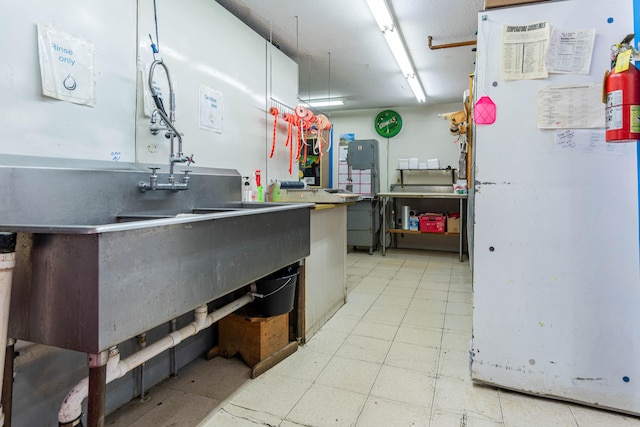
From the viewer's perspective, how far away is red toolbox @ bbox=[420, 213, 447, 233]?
5.69 meters

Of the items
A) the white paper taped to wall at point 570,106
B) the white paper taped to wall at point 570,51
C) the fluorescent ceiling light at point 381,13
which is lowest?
the white paper taped to wall at point 570,106

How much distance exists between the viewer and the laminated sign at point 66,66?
1.48 m

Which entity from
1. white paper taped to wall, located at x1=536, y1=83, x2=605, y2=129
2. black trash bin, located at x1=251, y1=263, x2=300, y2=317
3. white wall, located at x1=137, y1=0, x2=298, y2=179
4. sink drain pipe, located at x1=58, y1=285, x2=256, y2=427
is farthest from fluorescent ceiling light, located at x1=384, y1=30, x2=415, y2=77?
sink drain pipe, located at x1=58, y1=285, x2=256, y2=427

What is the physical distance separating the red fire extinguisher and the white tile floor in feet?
4.48

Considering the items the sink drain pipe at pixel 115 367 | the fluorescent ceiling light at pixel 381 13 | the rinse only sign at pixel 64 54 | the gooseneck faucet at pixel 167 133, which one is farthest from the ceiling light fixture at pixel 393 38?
the sink drain pipe at pixel 115 367

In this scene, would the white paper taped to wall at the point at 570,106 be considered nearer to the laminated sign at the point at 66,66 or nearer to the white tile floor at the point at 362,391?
the white tile floor at the point at 362,391

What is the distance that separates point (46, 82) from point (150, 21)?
0.78 metres

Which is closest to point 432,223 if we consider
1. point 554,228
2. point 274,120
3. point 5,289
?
point 274,120

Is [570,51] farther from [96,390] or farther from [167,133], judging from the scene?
[96,390]

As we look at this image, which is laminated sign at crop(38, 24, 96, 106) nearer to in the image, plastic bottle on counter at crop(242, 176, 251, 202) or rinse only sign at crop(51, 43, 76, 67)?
rinse only sign at crop(51, 43, 76, 67)

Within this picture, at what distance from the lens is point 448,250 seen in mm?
6305

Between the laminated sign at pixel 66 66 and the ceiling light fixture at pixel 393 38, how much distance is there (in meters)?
2.02

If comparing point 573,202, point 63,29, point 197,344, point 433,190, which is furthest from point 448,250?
point 63,29

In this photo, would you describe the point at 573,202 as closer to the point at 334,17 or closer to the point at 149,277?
the point at 149,277
